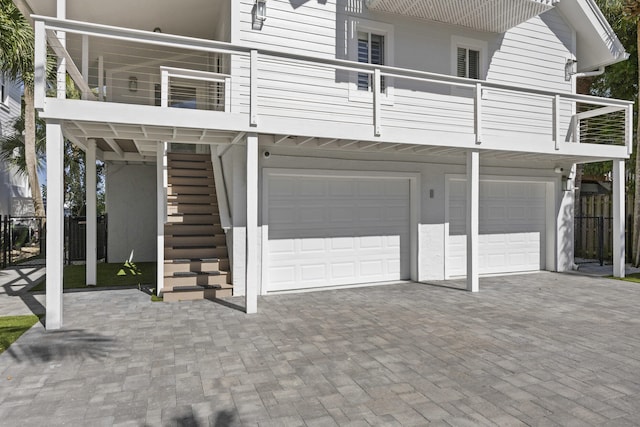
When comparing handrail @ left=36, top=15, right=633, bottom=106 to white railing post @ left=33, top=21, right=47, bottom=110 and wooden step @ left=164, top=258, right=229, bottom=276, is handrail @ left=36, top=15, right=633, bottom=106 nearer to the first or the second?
white railing post @ left=33, top=21, right=47, bottom=110

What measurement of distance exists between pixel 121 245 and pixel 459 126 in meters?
10.3

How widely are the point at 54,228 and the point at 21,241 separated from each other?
39.8 feet

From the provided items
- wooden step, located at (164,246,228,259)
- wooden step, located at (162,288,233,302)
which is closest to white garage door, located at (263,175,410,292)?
wooden step, located at (162,288,233,302)

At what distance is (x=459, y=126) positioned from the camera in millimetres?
9734

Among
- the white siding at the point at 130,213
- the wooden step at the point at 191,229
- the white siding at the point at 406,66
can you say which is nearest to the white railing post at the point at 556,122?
the white siding at the point at 406,66

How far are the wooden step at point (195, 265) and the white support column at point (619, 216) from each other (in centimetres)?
916

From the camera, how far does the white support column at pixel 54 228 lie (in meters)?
5.62

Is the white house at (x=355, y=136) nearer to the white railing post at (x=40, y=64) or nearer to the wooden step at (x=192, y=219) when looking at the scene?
the wooden step at (x=192, y=219)

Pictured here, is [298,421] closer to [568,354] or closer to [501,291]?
[568,354]

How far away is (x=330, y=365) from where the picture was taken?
4.41m

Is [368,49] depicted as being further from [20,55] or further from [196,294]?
[20,55]

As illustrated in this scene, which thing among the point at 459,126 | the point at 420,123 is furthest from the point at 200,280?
the point at 459,126

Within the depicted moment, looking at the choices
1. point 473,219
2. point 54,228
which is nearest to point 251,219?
point 54,228

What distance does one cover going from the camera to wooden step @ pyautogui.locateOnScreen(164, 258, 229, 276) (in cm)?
787
